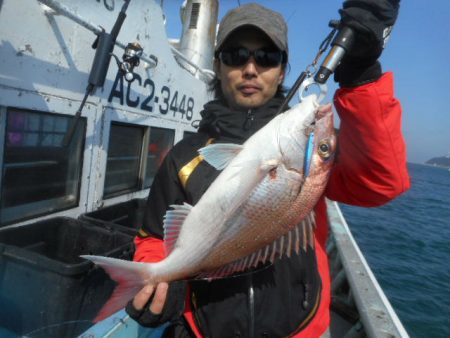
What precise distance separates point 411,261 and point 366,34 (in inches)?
526

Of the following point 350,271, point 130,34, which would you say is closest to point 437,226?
point 350,271

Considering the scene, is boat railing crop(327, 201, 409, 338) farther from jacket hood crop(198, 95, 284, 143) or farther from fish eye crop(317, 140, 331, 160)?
jacket hood crop(198, 95, 284, 143)

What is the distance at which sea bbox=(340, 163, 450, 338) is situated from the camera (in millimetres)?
8352

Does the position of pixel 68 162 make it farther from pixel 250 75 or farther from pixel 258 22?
pixel 258 22

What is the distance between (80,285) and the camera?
2816mm

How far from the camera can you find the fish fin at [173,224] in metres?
1.76

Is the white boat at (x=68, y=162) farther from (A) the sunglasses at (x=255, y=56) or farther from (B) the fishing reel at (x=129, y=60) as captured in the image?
(A) the sunglasses at (x=255, y=56)

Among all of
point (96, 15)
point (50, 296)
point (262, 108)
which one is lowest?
point (50, 296)

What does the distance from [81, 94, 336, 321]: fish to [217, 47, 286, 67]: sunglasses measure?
411 millimetres

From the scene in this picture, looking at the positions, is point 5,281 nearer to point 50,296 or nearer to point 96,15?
point 50,296

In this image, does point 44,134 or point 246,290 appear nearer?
point 246,290

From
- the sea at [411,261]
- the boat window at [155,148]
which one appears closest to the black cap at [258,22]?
the boat window at [155,148]

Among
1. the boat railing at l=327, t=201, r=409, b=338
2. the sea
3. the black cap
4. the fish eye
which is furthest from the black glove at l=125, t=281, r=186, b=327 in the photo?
the sea

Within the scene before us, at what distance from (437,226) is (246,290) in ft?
74.1
